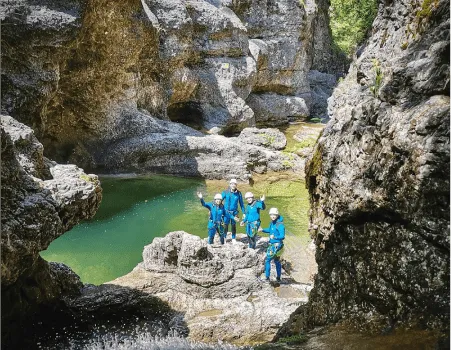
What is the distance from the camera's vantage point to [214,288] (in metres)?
8.68

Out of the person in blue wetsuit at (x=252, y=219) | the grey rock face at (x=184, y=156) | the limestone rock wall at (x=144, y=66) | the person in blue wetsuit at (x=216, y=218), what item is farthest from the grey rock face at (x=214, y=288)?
the grey rock face at (x=184, y=156)

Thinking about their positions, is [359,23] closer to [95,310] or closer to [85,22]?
[85,22]

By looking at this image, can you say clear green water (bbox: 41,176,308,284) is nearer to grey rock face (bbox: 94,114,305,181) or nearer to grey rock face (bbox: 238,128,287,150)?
grey rock face (bbox: 94,114,305,181)

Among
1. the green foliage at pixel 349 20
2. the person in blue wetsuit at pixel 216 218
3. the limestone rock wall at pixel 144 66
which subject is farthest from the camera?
the green foliage at pixel 349 20

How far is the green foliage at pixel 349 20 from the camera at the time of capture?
28.1m


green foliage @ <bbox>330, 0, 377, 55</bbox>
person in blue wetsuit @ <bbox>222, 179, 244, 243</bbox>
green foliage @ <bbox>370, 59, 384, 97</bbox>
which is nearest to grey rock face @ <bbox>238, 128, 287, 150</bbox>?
green foliage @ <bbox>330, 0, 377, 55</bbox>

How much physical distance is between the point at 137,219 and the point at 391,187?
11.5 m

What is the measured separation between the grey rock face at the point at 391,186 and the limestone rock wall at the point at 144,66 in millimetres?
11971

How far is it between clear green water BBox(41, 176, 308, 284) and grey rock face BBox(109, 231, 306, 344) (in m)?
2.13

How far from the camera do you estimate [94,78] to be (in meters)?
18.2

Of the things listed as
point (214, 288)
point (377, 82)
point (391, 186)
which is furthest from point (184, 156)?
point (391, 186)

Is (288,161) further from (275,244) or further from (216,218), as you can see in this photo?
(275,244)

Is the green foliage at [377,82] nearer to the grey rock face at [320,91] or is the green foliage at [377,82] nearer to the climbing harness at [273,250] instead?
the climbing harness at [273,250]

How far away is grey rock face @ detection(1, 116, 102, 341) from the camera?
5445mm
